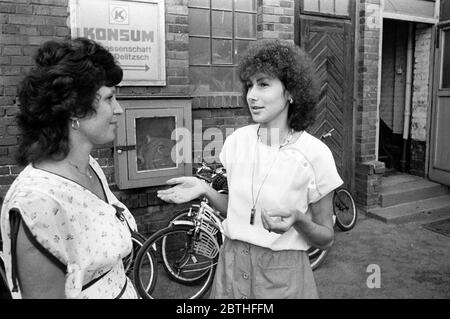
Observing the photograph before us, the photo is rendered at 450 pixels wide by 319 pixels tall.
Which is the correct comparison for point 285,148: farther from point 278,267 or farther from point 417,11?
point 417,11

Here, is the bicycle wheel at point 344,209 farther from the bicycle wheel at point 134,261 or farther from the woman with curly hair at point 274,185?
the woman with curly hair at point 274,185

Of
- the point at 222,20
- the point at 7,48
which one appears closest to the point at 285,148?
the point at 7,48

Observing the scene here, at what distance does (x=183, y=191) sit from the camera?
73.0 inches

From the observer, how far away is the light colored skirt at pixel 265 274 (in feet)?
5.60

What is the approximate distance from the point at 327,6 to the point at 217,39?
183 cm

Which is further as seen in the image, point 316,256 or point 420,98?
point 420,98

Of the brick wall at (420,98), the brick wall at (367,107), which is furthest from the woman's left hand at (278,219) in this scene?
the brick wall at (420,98)

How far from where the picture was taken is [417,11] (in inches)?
248

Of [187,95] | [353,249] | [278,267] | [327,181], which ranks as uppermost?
[187,95]

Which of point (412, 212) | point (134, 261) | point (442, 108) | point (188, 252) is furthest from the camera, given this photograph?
point (442, 108)

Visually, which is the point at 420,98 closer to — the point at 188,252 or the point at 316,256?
the point at 316,256

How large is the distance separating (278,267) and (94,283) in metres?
0.76

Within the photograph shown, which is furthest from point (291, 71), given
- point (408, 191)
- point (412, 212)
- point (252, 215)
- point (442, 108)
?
point (442, 108)

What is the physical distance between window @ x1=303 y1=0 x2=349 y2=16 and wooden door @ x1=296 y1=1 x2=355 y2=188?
0.16ft
